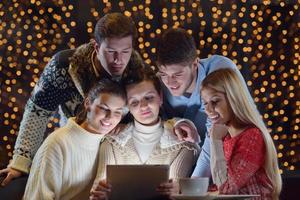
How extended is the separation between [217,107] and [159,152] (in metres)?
0.26

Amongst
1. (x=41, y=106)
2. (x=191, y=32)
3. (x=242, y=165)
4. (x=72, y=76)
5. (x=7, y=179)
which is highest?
(x=191, y=32)

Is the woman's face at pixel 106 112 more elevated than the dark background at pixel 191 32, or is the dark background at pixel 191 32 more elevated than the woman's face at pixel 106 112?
the dark background at pixel 191 32

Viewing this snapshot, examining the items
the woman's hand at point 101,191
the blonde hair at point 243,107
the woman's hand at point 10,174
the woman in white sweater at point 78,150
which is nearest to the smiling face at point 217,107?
the blonde hair at point 243,107

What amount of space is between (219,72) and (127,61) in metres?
0.34

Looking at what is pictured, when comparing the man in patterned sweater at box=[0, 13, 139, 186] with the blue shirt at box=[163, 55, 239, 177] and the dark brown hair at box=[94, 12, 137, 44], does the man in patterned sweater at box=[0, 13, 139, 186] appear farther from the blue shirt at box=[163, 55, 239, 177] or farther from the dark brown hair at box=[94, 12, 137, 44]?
the blue shirt at box=[163, 55, 239, 177]

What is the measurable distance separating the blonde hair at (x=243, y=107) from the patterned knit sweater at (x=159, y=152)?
0.22m

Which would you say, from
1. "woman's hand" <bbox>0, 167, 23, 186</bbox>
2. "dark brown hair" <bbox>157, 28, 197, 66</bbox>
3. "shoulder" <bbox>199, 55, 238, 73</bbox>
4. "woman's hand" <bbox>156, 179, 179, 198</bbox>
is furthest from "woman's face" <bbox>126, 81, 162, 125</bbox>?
"woman's hand" <bbox>0, 167, 23, 186</bbox>

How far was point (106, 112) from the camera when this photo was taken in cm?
216

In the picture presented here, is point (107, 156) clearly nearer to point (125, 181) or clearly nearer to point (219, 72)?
point (125, 181)

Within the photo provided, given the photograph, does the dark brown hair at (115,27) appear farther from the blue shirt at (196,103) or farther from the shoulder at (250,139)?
the shoulder at (250,139)

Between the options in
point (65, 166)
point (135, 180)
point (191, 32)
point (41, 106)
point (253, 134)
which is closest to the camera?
point (135, 180)

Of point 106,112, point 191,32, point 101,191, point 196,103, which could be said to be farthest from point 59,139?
point 191,32

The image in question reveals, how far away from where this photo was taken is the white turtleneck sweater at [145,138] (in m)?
2.21

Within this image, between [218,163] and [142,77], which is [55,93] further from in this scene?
[218,163]
